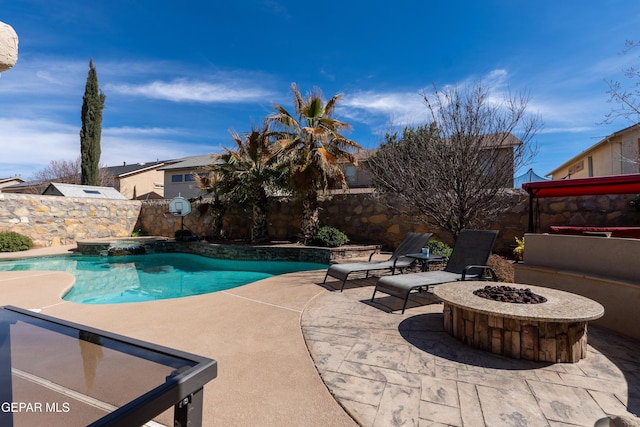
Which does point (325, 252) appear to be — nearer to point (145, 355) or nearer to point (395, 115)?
point (395, 115)

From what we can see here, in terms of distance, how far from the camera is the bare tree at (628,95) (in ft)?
21.8

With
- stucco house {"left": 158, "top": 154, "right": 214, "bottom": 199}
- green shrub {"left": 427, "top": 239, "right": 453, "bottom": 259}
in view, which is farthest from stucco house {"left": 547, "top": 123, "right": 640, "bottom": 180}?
stucco house {"left": 158, "top": 154, "right": 214, "bottom": 199}

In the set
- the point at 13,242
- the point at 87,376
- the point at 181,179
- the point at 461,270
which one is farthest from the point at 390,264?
the point at 181,179

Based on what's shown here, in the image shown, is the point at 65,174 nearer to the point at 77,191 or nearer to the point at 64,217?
Result: the point at 77,191

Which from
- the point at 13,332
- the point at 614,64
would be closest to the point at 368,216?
the point at 614,64

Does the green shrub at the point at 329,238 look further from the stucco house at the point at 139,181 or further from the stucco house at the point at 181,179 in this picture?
the stucco house at the point at 139,181

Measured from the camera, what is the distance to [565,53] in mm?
8562

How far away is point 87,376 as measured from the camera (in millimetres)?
1674

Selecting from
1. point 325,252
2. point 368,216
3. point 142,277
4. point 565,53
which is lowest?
point 142,277

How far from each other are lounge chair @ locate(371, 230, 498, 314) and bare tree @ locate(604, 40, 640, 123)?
4.88m

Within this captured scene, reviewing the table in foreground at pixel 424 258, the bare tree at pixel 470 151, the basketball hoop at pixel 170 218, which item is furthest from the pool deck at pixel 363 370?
the basketball hoop at pixel 170 218

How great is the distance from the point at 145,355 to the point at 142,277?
9.27 meters

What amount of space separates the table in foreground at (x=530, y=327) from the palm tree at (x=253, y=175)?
8.89 m

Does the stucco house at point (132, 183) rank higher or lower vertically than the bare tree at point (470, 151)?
higher
